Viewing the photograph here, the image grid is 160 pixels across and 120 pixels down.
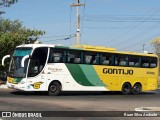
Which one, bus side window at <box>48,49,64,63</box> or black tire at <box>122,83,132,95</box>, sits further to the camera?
black tire at <box>122,83,132,95</box>

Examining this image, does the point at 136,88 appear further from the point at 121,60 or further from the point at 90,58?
the point at 90,58

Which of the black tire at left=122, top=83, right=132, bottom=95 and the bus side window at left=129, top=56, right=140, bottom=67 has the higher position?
the bus side window at left=129, top=56, right=140, bottom=67

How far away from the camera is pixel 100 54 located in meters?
29.1

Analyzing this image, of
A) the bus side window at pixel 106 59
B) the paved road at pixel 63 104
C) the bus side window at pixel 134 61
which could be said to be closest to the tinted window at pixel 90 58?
the bus side window at pixel 106 59

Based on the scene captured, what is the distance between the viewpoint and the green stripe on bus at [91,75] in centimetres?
2805

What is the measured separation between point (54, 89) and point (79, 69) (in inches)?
85.5

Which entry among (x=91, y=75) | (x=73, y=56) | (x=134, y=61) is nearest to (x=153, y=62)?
(x=134, y=61)

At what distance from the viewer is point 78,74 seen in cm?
2770

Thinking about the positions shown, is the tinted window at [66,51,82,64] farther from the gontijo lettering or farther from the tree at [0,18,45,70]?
the tree at [0,18,45,70]

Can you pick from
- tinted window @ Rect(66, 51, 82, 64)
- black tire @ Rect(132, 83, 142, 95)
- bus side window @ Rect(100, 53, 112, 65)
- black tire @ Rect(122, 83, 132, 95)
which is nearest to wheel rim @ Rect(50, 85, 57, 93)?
tinted window @ Rect(66, 51, 82, 64)

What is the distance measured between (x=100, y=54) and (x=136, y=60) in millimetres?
3675

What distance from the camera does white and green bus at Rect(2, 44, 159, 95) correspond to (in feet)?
83.7

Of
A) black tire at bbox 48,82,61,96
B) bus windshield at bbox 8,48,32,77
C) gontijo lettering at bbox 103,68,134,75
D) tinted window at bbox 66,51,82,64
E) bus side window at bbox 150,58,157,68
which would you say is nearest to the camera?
bus windshield at bbox 8,48,32,77

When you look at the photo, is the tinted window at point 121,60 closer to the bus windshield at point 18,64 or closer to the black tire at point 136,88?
the black tire at point 136,88
